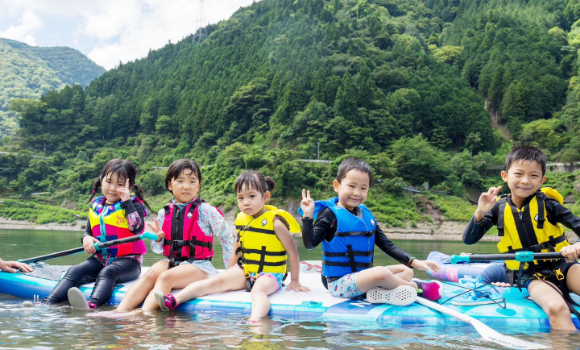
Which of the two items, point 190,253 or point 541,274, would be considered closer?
point 541,274

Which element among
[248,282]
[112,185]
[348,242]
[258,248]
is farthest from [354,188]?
[112,185]

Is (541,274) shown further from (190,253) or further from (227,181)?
(227,181)

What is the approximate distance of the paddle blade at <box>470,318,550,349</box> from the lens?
3326 mm

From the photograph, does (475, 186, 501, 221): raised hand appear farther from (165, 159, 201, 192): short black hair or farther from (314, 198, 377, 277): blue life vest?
(165, 159, 201, 192): short black hair

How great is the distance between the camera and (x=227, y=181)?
141 ft

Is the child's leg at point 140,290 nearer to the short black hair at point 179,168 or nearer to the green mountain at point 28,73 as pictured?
the short black hair at point 179,168

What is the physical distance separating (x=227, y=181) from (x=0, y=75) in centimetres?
12464

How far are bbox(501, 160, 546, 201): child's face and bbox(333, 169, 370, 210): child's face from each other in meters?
1.24

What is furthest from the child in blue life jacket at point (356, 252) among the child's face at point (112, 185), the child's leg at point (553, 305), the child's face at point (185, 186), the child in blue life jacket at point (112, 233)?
the child's face at point (112, 185)

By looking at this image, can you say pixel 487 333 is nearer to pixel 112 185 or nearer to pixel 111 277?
pixel 111 277

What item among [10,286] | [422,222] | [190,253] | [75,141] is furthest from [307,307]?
[75,141]

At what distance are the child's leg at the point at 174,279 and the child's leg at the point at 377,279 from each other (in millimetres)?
1567

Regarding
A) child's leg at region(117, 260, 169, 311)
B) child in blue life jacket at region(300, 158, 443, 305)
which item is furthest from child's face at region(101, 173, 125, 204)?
child in blue life jacket at region(300, 158, 443, 305)

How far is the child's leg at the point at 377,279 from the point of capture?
153 inches
